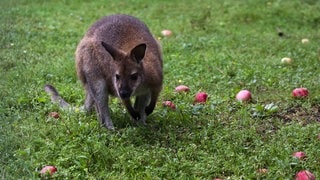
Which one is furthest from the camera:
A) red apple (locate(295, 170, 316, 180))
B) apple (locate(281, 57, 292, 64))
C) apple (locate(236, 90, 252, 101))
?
apple (locate(281, 57, 292, 64))

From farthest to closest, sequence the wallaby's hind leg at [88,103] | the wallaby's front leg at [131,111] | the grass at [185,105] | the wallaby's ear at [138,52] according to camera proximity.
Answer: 1. the wallaby's hind leg at [88,103]
2. the wallaby's front leg at [131,111]
3. the wallaby's ear at [138,52]
4. the grass at [185,105]

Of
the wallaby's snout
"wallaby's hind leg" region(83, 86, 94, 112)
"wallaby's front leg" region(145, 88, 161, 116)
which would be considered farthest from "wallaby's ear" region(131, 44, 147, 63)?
"wallaby's hind leg" region(83, 86, 94, 112)

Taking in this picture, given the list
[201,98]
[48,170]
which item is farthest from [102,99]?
[48,170]

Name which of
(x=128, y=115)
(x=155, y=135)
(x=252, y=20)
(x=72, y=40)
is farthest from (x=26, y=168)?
(x=252, y=20)

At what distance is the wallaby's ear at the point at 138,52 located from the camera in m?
5.24

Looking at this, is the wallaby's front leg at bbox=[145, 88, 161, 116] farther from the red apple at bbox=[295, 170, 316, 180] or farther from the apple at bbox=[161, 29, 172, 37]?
the apple at bbox=[161, 29, 172, 37]

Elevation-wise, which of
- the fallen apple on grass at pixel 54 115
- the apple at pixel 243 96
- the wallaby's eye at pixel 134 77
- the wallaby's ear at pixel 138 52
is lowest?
the apple at pixel 243 96

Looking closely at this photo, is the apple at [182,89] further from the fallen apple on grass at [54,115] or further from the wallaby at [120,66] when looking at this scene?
the fallen apple on grass at [54,115]

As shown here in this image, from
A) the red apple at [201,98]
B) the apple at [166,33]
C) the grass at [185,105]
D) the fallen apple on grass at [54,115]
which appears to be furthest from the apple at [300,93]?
the apple at [166,33]

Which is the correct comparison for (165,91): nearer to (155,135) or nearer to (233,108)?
(233,108)

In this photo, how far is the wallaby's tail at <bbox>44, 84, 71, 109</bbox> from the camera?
6.05m

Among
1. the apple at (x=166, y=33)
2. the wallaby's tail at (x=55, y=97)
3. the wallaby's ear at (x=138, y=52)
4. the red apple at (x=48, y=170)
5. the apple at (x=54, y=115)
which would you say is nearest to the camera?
the red apple at (x=48, y=170)

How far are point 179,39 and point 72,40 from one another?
159 centimetres

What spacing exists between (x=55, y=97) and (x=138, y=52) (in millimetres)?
1268
